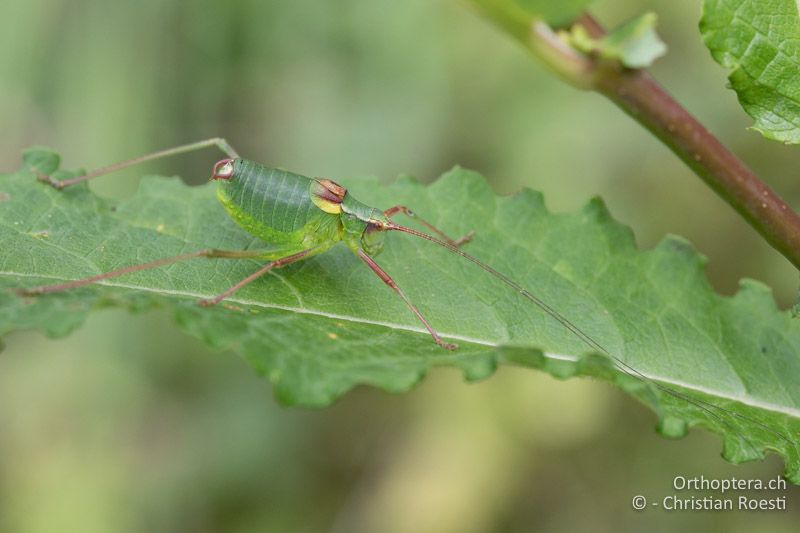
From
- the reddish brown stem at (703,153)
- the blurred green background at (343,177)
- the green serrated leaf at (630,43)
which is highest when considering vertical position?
the green serrated leaf at (630,43)

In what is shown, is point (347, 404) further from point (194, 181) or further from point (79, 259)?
point (79, 259)

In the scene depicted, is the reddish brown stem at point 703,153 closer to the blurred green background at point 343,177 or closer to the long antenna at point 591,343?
the long antenna at point 591,343

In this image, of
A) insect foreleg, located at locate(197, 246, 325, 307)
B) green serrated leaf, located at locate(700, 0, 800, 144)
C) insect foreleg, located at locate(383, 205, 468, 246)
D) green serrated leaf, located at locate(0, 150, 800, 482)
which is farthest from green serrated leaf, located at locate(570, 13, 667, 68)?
insect foreleg, located at locate(197, 246, 325, 307)

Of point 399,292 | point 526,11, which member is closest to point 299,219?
point 399,292

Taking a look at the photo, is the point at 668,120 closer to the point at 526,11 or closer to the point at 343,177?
the point at 526,11

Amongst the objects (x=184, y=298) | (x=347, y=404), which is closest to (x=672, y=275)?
(x=184, y=298)

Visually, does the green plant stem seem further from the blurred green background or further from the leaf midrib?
the blurred green background

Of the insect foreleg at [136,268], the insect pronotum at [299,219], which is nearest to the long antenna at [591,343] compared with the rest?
the insect pronotum at [299,219]

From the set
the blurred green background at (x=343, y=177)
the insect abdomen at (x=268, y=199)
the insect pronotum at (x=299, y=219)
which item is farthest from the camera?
the blurred green background at (x=343, y=177)
